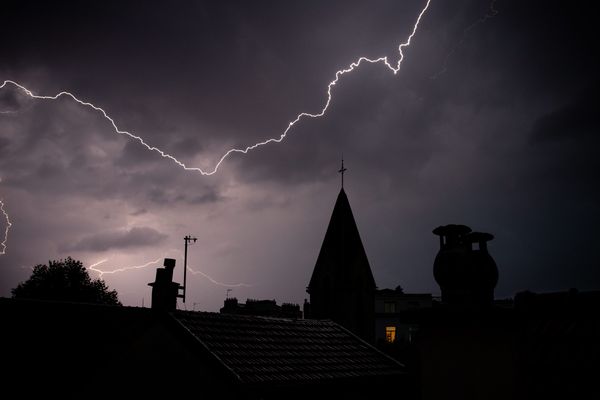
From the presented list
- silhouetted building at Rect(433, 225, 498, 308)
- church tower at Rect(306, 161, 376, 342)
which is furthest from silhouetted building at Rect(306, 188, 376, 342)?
silhouetted building at Rect(433, 225, 498, 308)

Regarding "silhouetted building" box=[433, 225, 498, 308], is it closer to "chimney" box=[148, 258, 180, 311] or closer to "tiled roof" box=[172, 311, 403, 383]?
"tiled roof" box=[172, 311, 403, 383]

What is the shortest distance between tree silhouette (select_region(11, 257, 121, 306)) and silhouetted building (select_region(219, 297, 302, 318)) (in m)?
21.3

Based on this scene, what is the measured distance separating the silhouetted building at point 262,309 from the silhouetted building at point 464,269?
5144cm

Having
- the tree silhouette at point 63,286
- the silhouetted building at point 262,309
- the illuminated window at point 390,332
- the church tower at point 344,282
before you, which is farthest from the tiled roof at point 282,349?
the illuminated window at point 390,332

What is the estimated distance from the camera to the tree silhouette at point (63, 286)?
126 ft

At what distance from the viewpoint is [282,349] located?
14.4 m

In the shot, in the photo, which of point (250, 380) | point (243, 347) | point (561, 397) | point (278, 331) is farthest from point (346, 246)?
point (561, 397)

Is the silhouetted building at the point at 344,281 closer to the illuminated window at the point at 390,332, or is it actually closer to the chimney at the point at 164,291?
the chimney at the point at 164,291

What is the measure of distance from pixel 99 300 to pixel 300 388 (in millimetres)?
34299

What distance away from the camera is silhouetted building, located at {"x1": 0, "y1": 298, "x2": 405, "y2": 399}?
39.8ft

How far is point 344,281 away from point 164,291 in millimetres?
15485

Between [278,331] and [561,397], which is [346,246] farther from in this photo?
[561,397]

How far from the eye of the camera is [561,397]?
11.2 feet

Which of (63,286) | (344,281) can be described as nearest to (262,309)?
(63,286)
